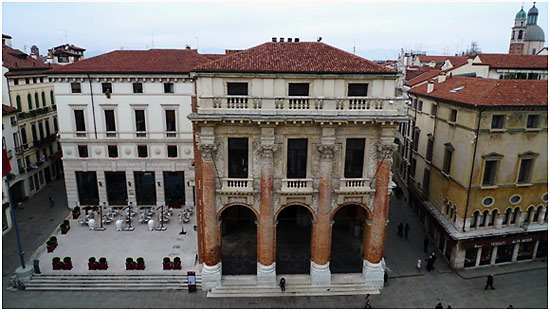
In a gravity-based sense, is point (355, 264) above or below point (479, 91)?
below

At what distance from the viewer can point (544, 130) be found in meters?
29.9

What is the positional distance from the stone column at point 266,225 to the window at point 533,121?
21029 millimetres

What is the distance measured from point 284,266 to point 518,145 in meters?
21.3

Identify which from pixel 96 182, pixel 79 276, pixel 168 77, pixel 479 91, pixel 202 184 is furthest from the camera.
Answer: pixel 96 182

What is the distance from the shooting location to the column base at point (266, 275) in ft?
91.1

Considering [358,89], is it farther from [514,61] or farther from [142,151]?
[514,61]

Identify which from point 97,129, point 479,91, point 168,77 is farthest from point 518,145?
point 97,129

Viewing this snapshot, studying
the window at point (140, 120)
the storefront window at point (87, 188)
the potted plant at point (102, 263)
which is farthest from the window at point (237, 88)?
the storefront window at point (87, 188)

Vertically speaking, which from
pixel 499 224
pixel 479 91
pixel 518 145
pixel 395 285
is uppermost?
pixel 479 91

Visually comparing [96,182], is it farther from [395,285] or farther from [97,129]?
[395,285]

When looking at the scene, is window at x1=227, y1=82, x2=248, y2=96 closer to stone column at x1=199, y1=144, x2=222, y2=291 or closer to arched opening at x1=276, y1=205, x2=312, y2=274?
stone column at x1=199, y1=144, x2=222, y2=291

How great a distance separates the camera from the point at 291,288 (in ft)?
91.5

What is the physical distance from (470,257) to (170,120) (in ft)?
104

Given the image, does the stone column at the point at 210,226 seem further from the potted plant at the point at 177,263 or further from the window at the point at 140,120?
the window at the point at 140,120
